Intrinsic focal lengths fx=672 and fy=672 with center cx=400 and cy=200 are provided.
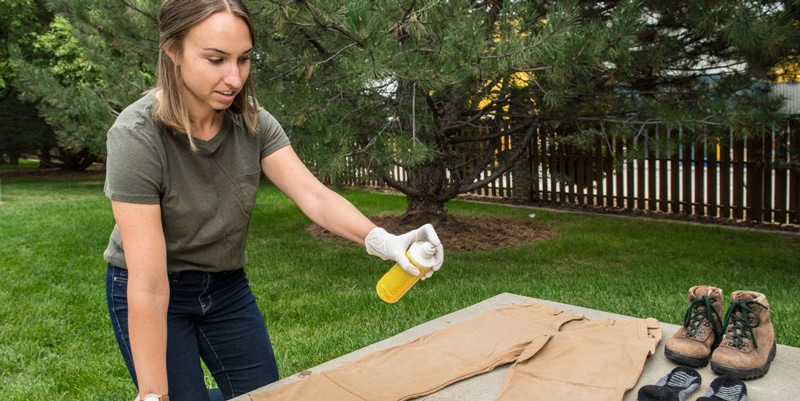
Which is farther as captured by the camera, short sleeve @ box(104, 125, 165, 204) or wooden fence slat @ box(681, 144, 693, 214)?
wooden fence slat @ box(681, 144, 693, 214)

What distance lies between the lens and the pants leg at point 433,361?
2070mm

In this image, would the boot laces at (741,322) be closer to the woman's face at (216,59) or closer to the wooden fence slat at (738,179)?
the woman's face at (216,59)

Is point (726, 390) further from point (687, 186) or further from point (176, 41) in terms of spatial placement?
point (687, 186)

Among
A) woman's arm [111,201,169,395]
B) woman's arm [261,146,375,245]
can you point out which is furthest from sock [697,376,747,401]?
woman's arm [111,201,169,395]

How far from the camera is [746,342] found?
216cm

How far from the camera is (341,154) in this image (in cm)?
459

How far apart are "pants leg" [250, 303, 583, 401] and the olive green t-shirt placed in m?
0.47

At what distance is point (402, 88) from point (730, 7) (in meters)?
2.54

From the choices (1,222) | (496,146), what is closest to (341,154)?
(496,146)

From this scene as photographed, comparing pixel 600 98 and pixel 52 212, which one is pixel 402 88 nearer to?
pixel 600 98

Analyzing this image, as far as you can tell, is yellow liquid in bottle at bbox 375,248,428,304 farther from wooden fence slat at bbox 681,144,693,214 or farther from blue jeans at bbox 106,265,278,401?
wooden fence slat at bbox 681,144,693,214

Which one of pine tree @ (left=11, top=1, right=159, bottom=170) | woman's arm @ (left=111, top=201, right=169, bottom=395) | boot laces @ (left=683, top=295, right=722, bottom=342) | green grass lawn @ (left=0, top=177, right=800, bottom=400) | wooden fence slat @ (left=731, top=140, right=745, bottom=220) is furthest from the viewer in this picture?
wooden fence slat @ (left=731, top=140, right=745, bottom=220)

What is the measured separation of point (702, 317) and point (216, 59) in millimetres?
1816

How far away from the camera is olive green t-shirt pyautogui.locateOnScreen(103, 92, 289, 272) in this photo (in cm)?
165
